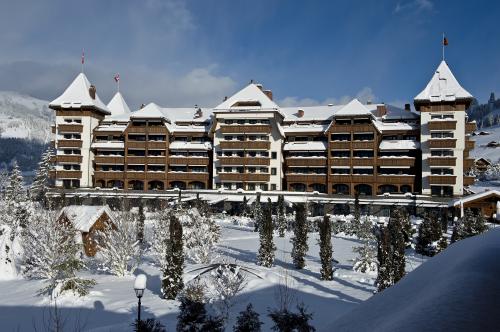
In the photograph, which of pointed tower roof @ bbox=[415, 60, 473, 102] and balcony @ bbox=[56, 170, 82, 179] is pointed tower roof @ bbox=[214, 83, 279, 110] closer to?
pointed tower roof @ bbox=[415, 60, 473, 102]

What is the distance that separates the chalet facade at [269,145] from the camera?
56.4 metres

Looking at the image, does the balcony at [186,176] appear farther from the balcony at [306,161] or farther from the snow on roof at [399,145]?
the snow on roof at [399,145]

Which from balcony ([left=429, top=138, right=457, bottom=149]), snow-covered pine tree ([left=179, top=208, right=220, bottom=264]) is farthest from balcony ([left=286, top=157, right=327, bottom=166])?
snow-covered pine tree ([left=179, top=208, right=220, bottom=264])

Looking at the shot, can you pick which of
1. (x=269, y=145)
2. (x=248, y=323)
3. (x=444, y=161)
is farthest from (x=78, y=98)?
(x=248, y=323)

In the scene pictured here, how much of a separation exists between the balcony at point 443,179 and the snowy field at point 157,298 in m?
28.0

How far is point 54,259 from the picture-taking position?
23.4m

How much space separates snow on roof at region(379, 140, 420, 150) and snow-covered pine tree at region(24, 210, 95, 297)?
1721 inches

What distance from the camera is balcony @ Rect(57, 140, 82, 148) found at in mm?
66125

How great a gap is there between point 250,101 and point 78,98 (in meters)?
28.8

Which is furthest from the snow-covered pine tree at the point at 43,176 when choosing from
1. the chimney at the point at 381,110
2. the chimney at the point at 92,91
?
the chimney at the point at 381,110

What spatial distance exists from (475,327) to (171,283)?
19.4 meters

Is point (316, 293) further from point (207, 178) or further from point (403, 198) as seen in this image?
point (207, 178)

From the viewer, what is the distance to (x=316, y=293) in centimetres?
2183

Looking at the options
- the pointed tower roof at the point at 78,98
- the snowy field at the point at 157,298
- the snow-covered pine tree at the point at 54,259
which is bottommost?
the snowy field at the point at 157,298
